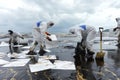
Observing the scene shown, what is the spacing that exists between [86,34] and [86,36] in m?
0.15

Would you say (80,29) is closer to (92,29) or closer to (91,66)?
(92,29)

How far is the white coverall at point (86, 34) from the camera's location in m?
14.7

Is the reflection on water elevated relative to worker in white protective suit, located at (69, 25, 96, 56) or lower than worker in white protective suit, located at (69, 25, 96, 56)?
lower

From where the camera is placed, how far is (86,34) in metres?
15.3

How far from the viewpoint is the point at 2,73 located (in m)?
10.3

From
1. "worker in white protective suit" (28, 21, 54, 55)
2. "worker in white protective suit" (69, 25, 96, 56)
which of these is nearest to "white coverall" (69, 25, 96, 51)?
"worker in white protective suit" (69, 25, 96, 56)

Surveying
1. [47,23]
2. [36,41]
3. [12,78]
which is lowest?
[12,78]

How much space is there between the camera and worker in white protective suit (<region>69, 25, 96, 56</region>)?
14.7 metres

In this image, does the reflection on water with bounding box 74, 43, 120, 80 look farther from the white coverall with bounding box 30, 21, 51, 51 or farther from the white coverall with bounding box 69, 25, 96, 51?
the white coverall with bounding box 30, 21, 51, 51

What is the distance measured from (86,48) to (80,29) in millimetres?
1431

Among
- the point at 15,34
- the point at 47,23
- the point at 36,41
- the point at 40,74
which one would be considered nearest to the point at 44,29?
the point at 47,23

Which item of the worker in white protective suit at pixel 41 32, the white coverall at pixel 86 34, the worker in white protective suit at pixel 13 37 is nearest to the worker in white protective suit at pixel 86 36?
the white coverall at pixel 86 34

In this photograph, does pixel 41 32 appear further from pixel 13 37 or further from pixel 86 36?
pixel 13 37

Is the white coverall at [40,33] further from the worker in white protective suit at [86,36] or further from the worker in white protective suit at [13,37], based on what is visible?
the worker in white protective suit at [13,37]
